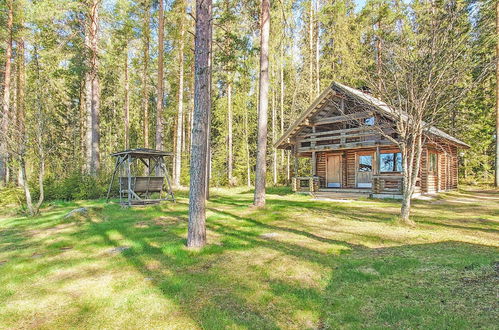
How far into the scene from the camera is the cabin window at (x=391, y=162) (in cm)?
1802

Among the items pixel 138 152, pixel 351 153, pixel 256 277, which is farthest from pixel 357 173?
pixel 256 277

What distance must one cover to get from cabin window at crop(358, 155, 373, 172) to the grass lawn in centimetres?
1105

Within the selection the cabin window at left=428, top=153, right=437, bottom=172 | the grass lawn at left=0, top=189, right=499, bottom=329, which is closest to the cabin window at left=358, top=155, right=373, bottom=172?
the cabin window at left=428, top=153, right=437, bottom=172

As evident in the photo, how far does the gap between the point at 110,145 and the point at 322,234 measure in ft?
120

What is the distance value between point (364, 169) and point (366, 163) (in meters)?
0.44

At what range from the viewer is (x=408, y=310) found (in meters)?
3.45

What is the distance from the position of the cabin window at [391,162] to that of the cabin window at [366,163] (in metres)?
0.79

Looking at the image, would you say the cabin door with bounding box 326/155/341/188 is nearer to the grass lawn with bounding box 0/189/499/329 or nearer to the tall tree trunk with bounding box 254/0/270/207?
the tall tree trunk with bounding box 254/0/270/207

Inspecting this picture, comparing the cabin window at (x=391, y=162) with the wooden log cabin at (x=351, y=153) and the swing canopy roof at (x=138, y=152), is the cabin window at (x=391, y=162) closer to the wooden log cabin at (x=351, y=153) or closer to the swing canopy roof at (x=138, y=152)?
the wooden log cabin at (x=351, y=153)

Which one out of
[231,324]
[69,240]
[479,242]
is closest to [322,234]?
[479,242]

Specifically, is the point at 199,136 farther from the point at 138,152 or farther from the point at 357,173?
the point at 357,173

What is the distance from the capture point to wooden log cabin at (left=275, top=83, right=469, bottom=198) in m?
16.6

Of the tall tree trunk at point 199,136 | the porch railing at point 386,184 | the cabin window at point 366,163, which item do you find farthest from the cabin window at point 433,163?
the tall tree trunk at point 199,136

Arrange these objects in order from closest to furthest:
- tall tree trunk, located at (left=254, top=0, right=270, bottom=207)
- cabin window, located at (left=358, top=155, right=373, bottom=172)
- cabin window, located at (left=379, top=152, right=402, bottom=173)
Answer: tall tree trunk, located at (left=254, top=0, right=270, bottom=207) < cabin window, located at (left=379, top=152, right=402, bottom=173) < cabin window, located at (left=358, top=155, right=373, bottom=172)
